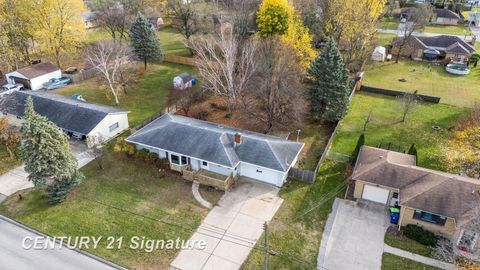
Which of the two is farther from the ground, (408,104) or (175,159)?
(408,104)

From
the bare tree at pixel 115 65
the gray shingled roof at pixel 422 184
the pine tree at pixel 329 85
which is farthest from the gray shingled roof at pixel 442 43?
the bare tree at pixel 115 65

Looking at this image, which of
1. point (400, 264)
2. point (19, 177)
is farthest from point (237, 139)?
point (19, 177)

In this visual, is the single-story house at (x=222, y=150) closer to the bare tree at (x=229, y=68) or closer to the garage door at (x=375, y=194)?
the garage door at (x=375, y=194)

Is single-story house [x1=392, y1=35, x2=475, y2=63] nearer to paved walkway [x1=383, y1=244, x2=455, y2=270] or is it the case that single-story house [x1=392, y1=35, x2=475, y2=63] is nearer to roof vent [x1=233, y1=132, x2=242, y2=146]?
roof vent [x1=233, y1=132, x2=242, y2=146]

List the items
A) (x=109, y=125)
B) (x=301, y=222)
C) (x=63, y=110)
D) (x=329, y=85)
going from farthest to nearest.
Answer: (x=329, y=85), (x=63, y=110), (x=109, y=125), (x=301, y=222)

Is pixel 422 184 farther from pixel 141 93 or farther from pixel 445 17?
pixel 445 17

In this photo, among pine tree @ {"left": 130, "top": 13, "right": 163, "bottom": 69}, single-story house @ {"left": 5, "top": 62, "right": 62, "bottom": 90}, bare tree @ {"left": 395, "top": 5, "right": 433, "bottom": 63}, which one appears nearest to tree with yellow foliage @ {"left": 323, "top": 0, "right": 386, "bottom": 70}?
bare tree @ {"left": 395, "top": 5, "right": 433, "bottom": 63}

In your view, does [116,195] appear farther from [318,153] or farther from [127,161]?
[318,153]
